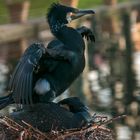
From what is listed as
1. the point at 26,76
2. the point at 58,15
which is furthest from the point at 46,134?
the point at 58,15

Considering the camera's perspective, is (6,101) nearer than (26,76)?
No

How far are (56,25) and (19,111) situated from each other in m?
0.50

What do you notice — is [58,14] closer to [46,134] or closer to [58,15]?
[58,15]

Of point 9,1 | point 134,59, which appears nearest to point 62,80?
point 134,59

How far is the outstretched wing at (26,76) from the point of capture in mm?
3760

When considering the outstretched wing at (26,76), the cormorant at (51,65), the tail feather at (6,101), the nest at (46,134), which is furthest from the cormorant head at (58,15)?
the nest at (46,134)

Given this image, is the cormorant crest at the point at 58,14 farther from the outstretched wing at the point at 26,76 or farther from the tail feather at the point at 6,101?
the tail feather at the point at 6,101

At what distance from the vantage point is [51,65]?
393cm

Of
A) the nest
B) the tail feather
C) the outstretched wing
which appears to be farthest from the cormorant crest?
the nest

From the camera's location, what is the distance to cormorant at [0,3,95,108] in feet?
12.4

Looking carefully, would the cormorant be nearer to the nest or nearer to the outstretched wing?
the outstretched wing

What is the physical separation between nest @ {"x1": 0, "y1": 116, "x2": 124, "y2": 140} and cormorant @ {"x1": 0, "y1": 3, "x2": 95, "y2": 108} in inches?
5.1

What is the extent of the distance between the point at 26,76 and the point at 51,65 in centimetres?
20

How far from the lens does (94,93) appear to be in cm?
1116
